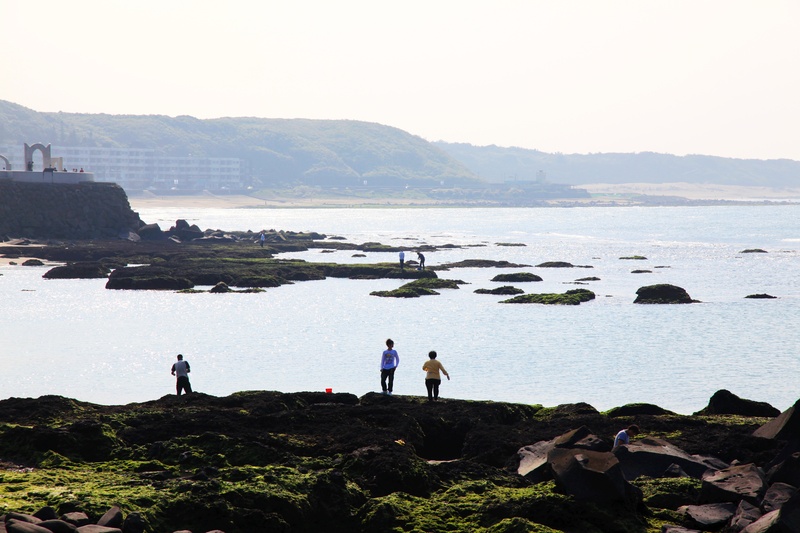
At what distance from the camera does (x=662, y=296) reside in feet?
177

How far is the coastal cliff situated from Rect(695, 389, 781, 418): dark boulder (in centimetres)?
7335

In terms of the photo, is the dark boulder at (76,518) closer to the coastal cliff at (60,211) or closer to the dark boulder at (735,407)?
the dark boulder at (735,407)

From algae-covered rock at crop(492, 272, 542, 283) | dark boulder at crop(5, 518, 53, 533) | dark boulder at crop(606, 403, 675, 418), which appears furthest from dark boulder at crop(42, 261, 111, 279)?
dark boulder at crop(5, 518, 53, 533)

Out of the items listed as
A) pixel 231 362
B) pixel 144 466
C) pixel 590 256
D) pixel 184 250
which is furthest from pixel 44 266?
pixel 144 466

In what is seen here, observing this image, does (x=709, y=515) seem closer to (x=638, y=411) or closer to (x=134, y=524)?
(x=638, y=411)

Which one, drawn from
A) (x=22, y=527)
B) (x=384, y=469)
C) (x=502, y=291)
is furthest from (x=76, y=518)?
(x=502, y=291)

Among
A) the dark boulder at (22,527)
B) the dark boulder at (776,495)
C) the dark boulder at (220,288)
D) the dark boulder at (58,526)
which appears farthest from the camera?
the dark boulder at (220,288)

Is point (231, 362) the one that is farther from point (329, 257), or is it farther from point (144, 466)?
point (329, 257)

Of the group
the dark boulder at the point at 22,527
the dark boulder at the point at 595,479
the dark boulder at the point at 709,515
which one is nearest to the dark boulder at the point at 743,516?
the dark boulder at the point at 709,515

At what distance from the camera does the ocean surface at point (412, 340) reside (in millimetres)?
30703

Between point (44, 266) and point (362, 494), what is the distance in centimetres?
5847

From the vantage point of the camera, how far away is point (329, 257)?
83.0 metres

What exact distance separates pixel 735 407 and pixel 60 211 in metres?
76.7

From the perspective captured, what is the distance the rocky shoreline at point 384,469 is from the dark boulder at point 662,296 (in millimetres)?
31836
